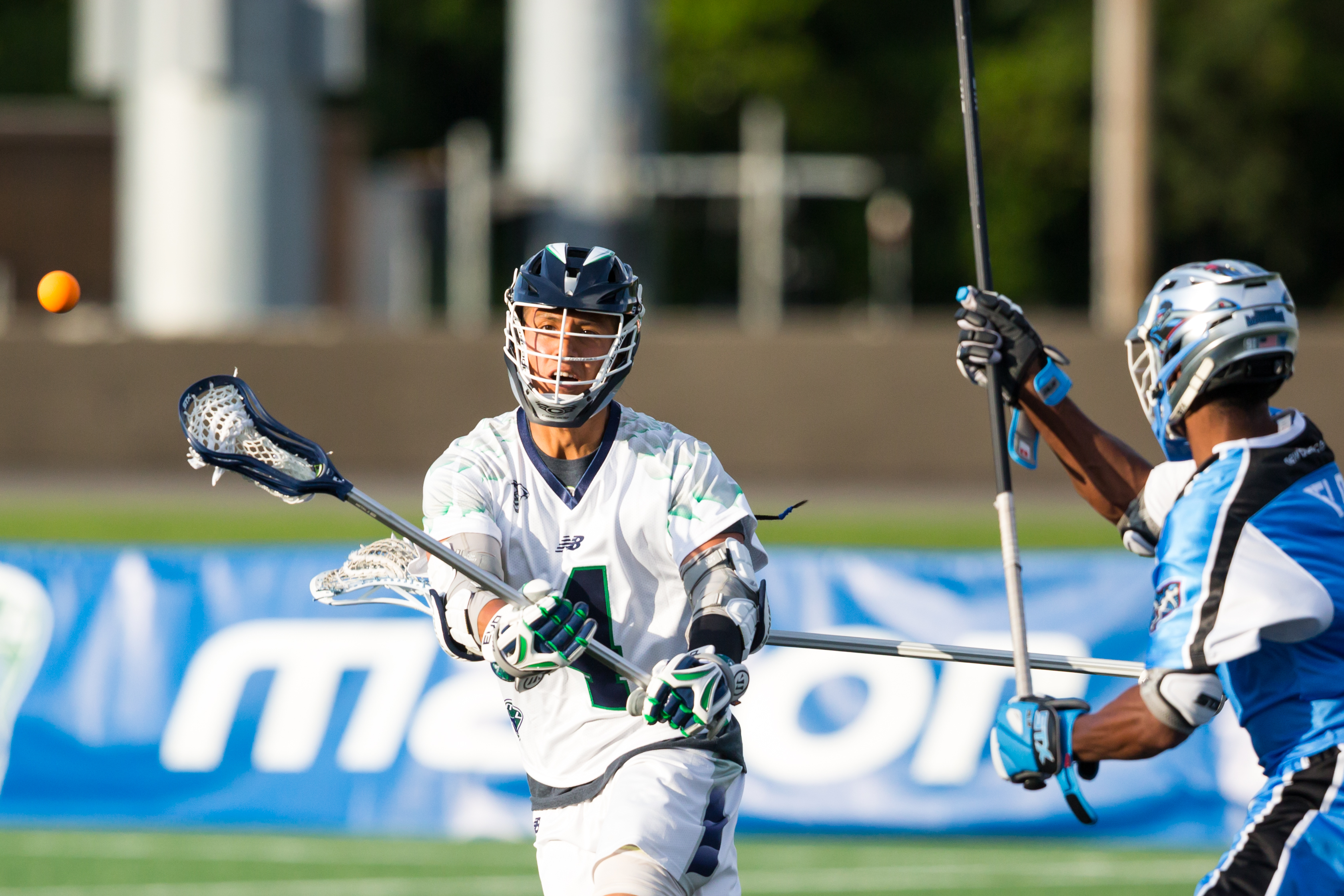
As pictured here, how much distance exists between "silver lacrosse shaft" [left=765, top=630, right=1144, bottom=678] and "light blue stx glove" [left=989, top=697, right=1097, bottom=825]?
49cm

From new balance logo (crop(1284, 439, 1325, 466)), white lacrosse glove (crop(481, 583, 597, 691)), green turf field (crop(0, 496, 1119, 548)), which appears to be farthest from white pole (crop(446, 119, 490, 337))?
new balance logo (crop(1284, 439, 1325, 466))

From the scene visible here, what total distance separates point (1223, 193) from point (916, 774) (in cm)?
3186

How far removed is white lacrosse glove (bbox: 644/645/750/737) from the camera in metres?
4.22

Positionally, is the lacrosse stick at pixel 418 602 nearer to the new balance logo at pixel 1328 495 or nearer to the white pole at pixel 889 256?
the new balance logo at pixel 1328 495

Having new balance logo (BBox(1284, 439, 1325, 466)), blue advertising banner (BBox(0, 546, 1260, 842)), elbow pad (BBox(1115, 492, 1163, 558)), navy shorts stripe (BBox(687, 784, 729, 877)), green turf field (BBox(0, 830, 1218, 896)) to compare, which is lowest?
green turf field (BBox(0, 830, 1218, 896))

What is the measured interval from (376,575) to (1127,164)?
648 inches

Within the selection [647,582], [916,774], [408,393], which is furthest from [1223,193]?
[647,582]

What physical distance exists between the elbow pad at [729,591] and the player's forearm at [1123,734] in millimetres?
814

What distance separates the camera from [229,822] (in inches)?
321

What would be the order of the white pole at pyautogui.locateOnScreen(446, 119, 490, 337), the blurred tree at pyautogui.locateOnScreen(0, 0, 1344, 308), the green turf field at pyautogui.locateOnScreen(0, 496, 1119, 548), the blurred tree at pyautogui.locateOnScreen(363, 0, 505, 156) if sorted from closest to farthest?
the green turf field at pyautogui.locateOnScreen(0, 496, 1119, 548)
the white pole at pyautogui.locateOnScreen(446, 119, 490, 337)
the blurred tree at pyautogui.locateOnScreen(0, 0, 1344, 308)
the blurred tree at pyautogui.locateOnScreen(363, 0, 505, 156)

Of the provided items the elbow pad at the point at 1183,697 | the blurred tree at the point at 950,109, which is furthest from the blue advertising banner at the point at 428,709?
the blurred tree at the point at 950,109

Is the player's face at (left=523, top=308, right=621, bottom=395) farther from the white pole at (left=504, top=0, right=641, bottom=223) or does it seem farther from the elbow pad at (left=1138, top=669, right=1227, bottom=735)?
the white pole at (left=504, top=0, right=641, bottom=223)

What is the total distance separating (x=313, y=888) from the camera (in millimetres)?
7465

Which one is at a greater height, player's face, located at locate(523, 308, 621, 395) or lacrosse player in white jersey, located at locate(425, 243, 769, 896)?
player's face, located at locate(523, 308, 621, 395)
